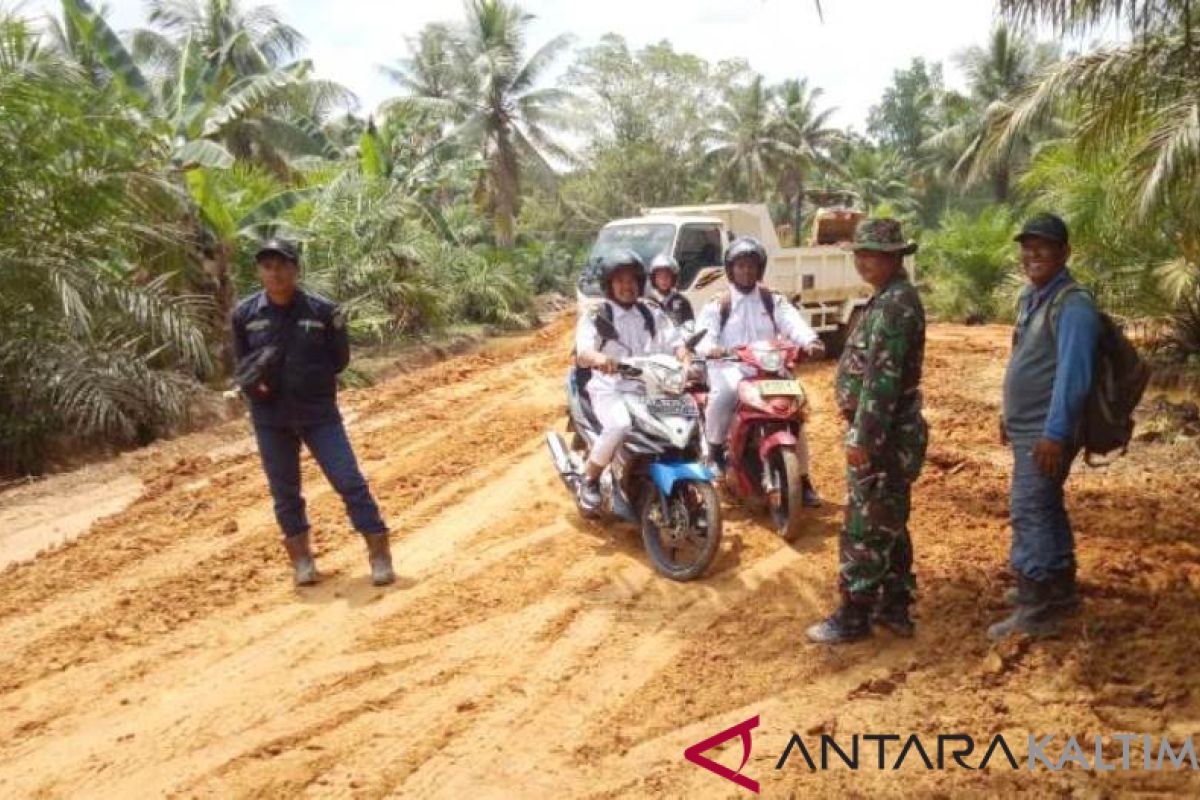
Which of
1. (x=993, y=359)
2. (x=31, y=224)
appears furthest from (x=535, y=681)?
(x=993, y=359)

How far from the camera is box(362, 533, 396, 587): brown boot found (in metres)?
5.21

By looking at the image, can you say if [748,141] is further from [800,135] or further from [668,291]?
[668,291]

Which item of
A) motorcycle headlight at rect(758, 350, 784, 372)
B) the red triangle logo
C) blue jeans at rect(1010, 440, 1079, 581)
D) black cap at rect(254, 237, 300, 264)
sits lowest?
the red triangle logo

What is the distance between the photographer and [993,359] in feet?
45.6

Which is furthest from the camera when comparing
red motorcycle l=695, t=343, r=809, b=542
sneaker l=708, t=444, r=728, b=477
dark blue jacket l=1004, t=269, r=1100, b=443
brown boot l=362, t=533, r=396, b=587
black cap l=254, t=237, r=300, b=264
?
sneaker l=708, t=444, r=728, b=477

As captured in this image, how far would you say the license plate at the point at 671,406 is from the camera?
546cm

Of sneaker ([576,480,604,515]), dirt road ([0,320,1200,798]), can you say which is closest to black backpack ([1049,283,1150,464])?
dirt road ([0,320,1200,798])

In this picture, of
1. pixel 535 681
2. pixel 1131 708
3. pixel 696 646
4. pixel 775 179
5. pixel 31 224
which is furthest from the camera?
pixel 775 179

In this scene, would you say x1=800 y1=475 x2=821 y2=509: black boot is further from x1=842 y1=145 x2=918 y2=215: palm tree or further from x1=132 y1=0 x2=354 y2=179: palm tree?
x1=842 y1=145 x2=918 y2=215: palm tree

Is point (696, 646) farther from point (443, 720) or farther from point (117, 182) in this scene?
point (117, 182)

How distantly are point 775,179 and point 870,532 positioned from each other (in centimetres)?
4268

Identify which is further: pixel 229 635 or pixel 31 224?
pixel 31 224

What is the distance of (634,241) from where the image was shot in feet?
41.3

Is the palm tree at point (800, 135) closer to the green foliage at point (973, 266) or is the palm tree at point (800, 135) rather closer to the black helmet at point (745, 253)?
the green foliage at point (973, 266)
